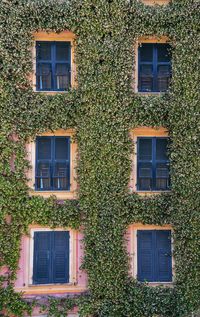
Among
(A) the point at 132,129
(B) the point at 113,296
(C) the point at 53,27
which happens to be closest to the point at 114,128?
(A) the point at 132,129

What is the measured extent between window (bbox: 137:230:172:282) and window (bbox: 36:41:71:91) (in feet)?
16.8

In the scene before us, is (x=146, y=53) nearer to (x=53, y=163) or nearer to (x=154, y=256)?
(x=53, y=163)

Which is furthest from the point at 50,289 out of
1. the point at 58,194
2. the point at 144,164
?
the point at 144,164

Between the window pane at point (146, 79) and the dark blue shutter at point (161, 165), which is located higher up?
the window pane at point (146, 79)

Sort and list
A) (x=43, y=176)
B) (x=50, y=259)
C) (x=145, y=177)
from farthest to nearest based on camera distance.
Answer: (x=145, y=177) < (x=43, y=176) < (x=50, y=259)

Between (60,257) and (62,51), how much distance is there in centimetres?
623

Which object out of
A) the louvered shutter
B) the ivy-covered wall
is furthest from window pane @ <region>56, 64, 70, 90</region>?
the louvered shutter

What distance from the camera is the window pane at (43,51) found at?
13.1 m

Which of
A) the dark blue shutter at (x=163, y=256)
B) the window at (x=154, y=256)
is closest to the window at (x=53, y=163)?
the window at (x=154, y=256)

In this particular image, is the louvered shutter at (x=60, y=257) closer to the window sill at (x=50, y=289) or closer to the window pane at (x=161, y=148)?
the window sill at (x=50, y=289)

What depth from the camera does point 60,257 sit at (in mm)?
12641

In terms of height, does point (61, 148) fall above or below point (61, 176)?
above

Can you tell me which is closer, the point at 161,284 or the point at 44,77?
the point at 161,284

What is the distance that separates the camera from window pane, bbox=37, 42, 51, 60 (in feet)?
42.9
